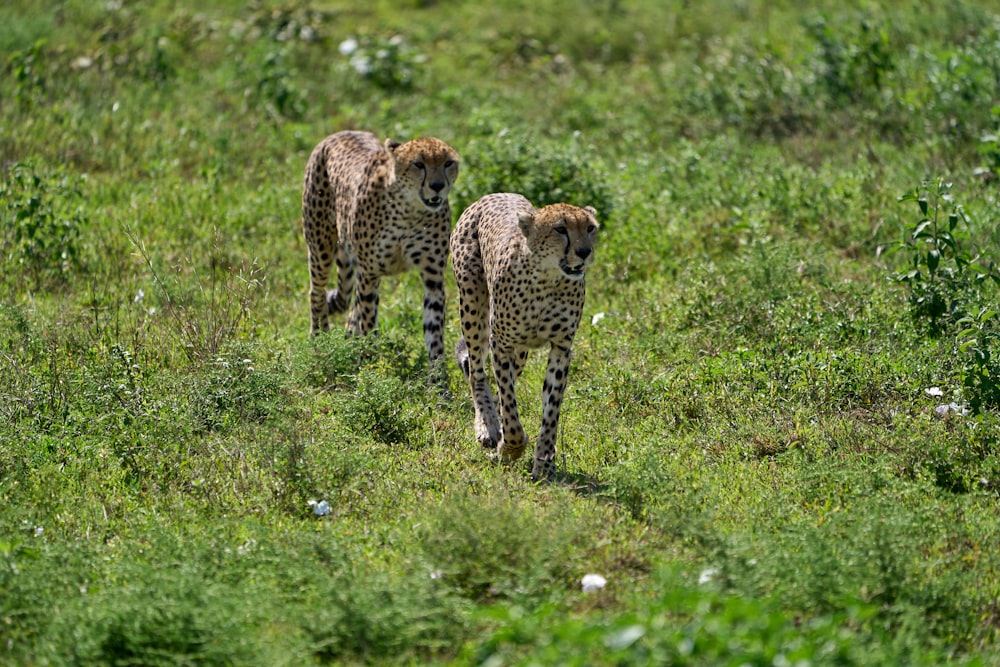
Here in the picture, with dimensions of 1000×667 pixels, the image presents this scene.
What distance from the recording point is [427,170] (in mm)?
9133

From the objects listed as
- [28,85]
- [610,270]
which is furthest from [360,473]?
[28,85]

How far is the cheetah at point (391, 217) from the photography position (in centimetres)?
921

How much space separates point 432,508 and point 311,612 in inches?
43.3

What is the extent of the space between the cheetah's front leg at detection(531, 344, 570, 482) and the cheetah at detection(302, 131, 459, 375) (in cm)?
151

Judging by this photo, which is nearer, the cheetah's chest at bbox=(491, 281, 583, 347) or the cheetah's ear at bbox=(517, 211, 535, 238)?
the cheetah's ear at bbox=(517, 211, 535, 238)

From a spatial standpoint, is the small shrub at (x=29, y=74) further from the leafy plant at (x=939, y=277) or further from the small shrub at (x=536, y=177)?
the leafy plant at (x=939, y=277)

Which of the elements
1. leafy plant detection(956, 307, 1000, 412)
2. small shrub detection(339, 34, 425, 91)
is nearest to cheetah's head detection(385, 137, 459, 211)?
leafy plant detection(956, 307, 1000, 412)

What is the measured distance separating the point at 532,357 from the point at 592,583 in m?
3.62

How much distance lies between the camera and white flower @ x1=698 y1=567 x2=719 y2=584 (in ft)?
19.4

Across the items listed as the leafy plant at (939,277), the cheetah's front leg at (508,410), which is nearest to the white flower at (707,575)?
the cheetah's front leg at (508,410)

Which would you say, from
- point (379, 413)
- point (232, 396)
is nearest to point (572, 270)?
point (379, 413)

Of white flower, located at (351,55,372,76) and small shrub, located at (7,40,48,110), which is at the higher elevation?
white flower, located at (351,55,372,76)

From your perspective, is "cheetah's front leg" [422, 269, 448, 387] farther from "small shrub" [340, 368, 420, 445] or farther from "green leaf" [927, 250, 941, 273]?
"green leaf" [927, 250, 941, 273]

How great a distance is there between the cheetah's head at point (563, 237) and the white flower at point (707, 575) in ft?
6.79
